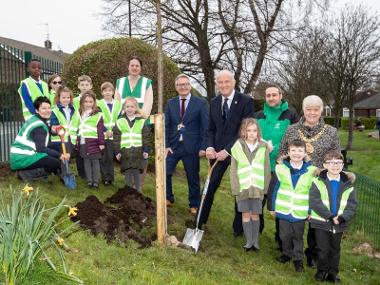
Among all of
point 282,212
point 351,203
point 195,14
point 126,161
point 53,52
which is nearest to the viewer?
point 351,203

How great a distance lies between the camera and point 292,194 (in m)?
5.65

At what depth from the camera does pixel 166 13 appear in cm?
2345

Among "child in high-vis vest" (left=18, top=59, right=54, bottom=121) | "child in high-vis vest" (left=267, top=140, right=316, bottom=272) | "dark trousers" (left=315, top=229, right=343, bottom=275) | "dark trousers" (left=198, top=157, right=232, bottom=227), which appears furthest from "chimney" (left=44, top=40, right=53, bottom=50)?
"dark trousers" (left=315, top=229, right=343, bottom=275)

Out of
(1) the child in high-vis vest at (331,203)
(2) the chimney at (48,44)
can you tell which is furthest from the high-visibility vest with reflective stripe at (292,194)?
(2) the chimney at (48,44)

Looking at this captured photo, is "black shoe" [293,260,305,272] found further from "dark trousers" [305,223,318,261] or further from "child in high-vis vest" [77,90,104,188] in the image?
"child in high-vis vest" [77,90,104,188]

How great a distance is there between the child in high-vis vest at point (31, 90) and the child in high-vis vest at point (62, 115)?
Answer: 375mm

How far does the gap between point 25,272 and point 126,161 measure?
3.79m

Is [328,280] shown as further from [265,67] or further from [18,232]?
[265,67]

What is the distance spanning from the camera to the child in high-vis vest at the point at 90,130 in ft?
24.2

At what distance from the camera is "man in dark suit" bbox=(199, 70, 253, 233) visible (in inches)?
252

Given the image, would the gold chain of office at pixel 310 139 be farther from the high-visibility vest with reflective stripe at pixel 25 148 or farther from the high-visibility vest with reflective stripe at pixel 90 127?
the high-visibility vest with reflective stripe at pixel 25 148

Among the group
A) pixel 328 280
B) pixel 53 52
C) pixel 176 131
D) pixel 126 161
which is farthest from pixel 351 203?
pixel 53 52

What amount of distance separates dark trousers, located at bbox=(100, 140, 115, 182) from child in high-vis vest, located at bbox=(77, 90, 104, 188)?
27 centimetres

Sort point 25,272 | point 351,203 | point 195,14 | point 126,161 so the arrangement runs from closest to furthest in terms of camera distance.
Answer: point 25,272, point 351,203, point 126,161, point 195,14
